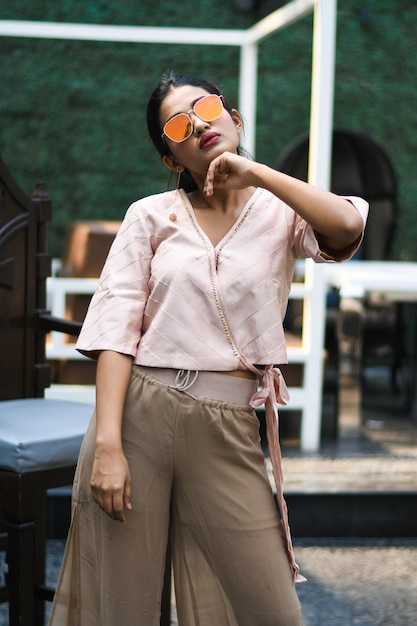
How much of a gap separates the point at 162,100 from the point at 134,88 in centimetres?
595

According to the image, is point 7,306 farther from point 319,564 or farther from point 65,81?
point 65,81

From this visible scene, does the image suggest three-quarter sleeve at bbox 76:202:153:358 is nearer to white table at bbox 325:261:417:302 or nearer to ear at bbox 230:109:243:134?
ear at bbox 230:109:243:134

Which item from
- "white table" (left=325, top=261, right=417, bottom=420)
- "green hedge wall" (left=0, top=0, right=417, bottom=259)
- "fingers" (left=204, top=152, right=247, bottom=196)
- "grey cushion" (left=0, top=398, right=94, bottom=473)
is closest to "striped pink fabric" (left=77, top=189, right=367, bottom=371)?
"fingers" (left=204, top=152, right=247, bottom=196)

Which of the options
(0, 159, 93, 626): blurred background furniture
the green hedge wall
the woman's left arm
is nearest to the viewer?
the woman's left arm

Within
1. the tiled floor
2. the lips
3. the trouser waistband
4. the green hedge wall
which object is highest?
the green hedge wall

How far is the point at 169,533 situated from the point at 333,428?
302 centimetres

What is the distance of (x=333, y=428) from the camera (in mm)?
4777

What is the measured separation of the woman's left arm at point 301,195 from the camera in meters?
1.65

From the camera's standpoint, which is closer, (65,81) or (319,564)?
(319,564)

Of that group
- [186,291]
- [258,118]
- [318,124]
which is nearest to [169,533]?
[186,291]

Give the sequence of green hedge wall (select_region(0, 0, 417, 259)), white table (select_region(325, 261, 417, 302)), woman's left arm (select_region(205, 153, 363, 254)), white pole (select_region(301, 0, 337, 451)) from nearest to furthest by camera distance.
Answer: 1. woman's left arm (select_region(205, 153, 363, 254))
2. white pole (select_region(301, 0, 337, 451))
3. white table (select_region(325, 261, 417, 302))
4. green hedge wall (select_region(0, 0, 417, 259))

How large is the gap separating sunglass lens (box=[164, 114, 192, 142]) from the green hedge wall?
586 cm

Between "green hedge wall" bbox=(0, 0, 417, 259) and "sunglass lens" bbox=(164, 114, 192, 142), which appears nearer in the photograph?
"sunglass lens" bbox=(164, 114, 192, 142)

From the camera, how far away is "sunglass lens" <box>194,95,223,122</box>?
173 centimetres
